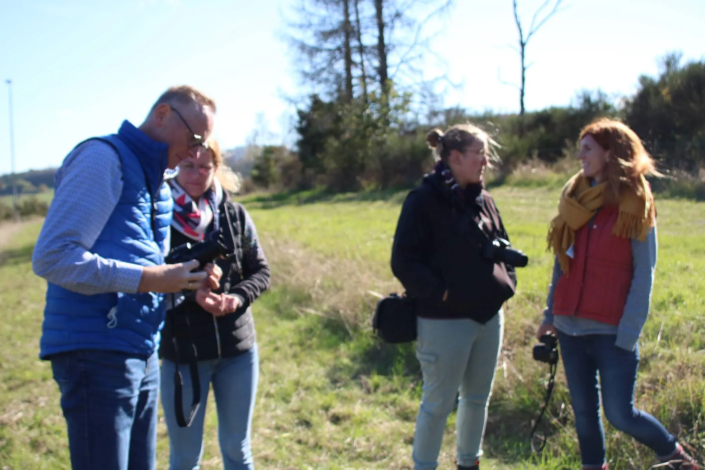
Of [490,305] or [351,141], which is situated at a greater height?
[351,141]

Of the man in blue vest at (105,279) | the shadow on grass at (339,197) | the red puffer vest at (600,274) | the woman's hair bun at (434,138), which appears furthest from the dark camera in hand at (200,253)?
the shadow on grass at (339,197)

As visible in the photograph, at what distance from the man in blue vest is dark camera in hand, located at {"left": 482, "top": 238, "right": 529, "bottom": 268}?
154 cm

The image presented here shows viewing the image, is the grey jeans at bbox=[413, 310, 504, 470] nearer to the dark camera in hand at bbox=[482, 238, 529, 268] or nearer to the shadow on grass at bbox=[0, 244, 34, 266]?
the dark camera in hand at bbox=[482, 238, 529, 268]

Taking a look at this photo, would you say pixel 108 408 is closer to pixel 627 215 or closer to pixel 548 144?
pixel 627 215

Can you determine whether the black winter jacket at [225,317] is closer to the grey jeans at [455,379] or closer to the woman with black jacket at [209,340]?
the woman with black jacket at [209,340]

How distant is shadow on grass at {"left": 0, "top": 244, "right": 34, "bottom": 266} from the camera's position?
16381 millimetres

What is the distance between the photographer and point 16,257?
17734 millimetres

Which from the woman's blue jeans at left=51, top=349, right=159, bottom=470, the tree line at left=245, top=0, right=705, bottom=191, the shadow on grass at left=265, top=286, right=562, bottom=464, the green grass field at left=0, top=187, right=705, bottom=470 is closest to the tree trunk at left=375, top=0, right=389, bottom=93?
the tree line at left=245, top=0, right=705, bottom=191

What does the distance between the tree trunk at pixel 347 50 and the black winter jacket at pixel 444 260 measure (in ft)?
90.9

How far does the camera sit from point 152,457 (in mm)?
2357

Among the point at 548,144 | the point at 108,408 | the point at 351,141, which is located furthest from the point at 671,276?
the point at 351,141

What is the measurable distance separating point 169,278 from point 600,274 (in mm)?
2046

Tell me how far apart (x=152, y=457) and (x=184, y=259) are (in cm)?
81

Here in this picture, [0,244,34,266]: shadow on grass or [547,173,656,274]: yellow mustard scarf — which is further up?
[547,173,656,274]: yellow mustard scarf
